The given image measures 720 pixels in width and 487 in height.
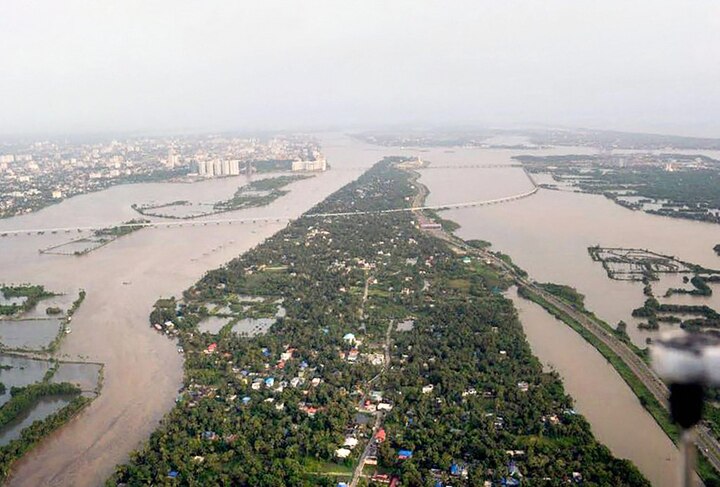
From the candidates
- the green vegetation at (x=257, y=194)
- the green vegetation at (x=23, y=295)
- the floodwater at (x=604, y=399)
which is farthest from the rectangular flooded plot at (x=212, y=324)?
the green vegetation at (x=257, y=194)

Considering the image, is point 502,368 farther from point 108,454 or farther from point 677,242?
point 677,242

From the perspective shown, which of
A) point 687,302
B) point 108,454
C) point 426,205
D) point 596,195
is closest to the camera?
point 108,454

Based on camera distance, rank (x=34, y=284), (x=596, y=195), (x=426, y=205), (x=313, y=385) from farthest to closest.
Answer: (x=596, y=195)
(x=426, y=205)
(x=34, y=284)
(x=313, y=385)

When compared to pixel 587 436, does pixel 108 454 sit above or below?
below

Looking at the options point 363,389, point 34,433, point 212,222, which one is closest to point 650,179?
point 212,222

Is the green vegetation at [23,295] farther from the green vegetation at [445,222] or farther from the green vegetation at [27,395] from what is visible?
the green vegetation at [445,222]

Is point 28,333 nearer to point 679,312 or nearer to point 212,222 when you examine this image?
point 212,222

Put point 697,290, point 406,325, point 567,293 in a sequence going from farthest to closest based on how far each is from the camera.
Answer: point 697,290, point 567,293, point 406,325

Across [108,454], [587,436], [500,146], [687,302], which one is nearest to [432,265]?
[687,302]
